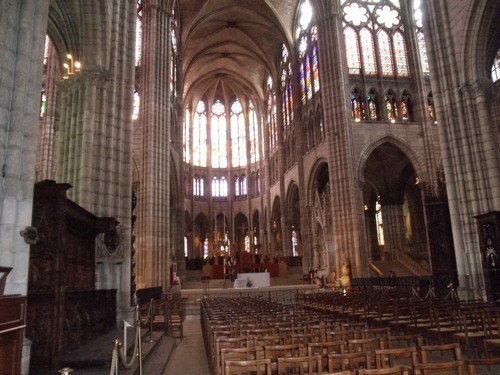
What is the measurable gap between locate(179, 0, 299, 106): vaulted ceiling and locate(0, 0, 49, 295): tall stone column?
3028 centimetres

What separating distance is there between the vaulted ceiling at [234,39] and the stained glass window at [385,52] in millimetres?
8569

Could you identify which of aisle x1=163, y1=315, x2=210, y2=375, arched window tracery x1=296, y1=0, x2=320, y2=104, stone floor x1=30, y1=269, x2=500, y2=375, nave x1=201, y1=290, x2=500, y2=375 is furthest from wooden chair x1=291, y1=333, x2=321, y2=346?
arched window tracery x1=296, y1=0, x2=320, y2=104

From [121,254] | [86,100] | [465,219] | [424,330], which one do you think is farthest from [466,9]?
[121,254]

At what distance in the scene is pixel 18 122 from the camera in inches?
252

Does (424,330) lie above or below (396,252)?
below

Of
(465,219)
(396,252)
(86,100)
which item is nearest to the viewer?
(86,100)

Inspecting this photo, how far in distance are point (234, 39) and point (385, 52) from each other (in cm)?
1659

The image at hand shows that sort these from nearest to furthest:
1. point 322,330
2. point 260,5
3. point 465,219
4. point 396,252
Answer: point 322,330 → point 465,219 → point 396,252 → point 260,5

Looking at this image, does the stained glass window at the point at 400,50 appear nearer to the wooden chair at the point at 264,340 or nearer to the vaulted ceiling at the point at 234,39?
the vaulted ceiling at the point at 234,39

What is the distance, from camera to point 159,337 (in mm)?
9773

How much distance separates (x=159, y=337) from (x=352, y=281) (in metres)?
16.6

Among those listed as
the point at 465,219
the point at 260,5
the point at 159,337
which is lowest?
the point at 159,337

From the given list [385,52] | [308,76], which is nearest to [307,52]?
[308,76]

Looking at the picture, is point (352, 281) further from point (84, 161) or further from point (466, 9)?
point (84, 161)
